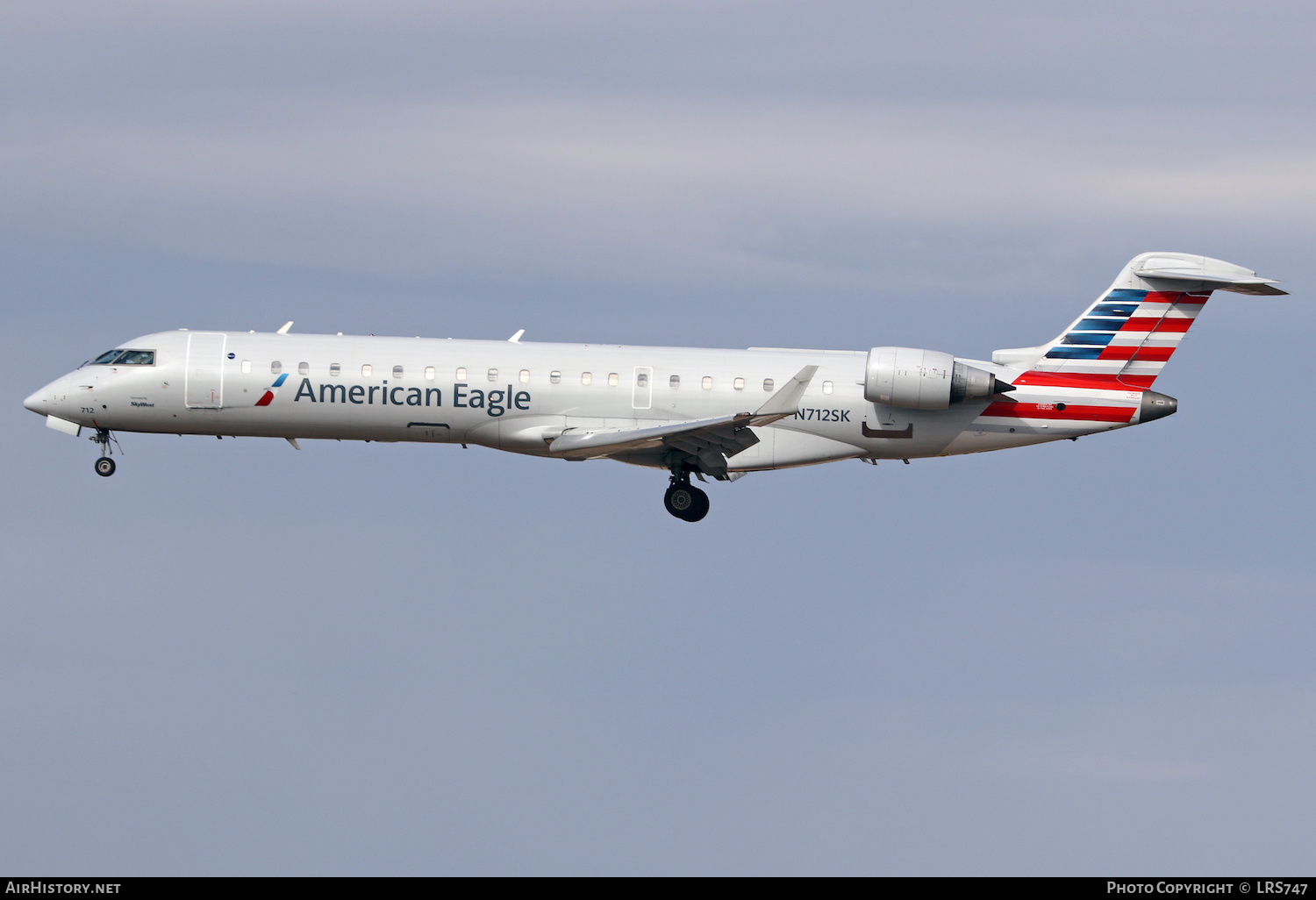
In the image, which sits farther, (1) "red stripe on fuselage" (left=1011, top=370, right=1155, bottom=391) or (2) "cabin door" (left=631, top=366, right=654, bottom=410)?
(1) "red stripe on fuselage" (left=1011, top=370, right=1155, bottom=391)

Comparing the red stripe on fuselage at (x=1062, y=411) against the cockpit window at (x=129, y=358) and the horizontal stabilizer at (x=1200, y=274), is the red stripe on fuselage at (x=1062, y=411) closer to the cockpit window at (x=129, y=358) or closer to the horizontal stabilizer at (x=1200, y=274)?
the horizontal stabilizer at (x=1200, y=274)

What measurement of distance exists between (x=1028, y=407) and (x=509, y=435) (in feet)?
43.9

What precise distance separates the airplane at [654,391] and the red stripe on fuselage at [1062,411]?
3 centimetres

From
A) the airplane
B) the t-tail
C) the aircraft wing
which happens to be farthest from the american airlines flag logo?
the t-tail

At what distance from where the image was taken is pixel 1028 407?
42250 mm

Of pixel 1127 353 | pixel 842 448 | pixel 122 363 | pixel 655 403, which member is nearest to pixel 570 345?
pixel 655 403

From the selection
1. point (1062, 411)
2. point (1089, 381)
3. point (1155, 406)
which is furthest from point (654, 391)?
point (1155, 406)

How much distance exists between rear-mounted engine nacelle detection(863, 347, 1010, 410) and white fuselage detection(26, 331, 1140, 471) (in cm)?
80

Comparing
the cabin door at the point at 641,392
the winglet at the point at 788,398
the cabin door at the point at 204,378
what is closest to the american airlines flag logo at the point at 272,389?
the cabin door at the point at 204,378

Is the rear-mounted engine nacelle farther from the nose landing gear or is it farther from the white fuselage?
the nose landing gear

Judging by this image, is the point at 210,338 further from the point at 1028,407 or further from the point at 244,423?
the point at 1028,407

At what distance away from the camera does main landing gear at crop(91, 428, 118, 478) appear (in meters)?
42.8

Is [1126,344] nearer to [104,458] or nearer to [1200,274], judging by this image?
[1200,274]

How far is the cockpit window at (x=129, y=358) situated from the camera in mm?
42062
